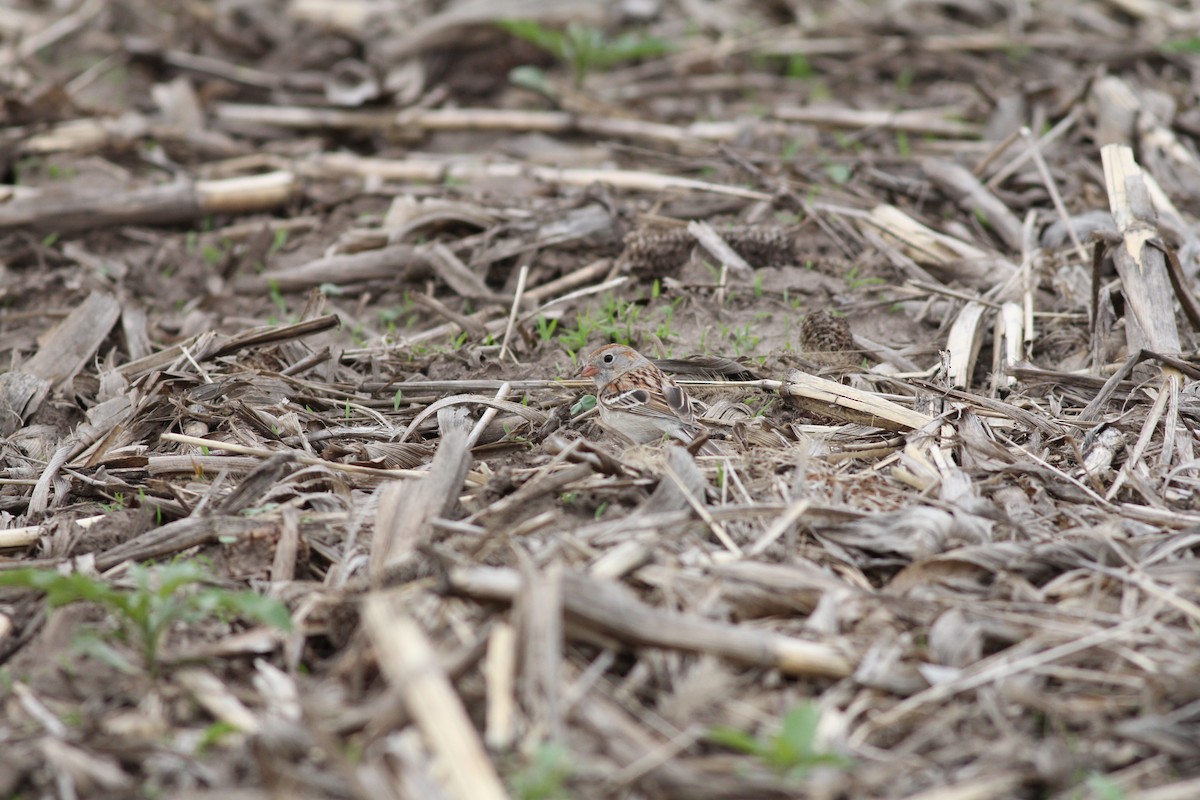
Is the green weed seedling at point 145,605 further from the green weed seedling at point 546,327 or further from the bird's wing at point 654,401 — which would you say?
the green weed seedling at point 546,327

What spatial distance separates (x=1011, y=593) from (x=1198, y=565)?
1.99ft

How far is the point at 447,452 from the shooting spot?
4.01 m

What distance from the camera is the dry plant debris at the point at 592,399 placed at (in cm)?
291

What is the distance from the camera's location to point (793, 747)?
268cm

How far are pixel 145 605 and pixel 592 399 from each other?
7.87ft

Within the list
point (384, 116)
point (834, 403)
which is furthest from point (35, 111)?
point (834, 403)

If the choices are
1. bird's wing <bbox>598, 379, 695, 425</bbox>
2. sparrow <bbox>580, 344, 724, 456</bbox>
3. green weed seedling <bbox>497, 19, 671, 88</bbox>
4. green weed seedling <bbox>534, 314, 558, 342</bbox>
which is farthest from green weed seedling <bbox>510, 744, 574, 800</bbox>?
green weed seedling <bbox>497, 19, 671, 88</bbox>

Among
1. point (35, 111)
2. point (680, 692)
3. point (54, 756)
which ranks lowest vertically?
point (54, 756)

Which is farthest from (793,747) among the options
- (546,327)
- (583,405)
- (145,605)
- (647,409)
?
(546,327)

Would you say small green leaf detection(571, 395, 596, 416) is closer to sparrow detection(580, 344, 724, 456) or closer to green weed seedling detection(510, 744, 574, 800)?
→ sparrow detection(580, 344, 724, 456)

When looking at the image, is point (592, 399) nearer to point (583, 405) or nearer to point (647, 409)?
point (583, 405)

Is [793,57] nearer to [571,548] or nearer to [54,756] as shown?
[571,548]

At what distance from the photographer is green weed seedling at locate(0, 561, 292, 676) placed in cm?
306

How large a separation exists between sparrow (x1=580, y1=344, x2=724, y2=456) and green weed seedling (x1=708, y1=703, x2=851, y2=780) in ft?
5.53
